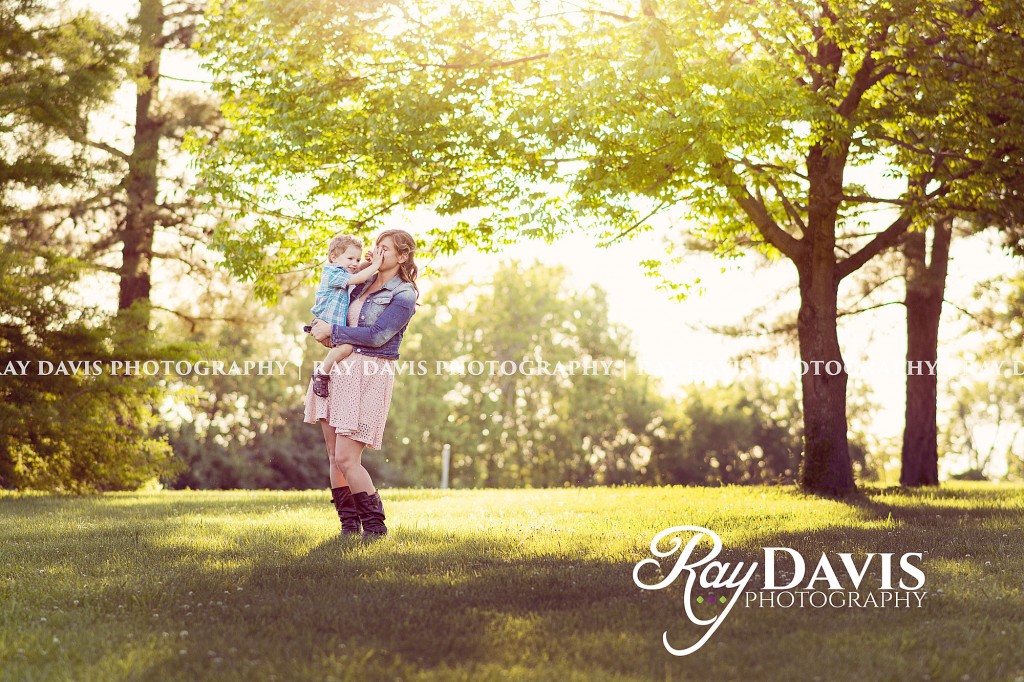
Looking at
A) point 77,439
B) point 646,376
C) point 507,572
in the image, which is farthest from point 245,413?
point 507,572

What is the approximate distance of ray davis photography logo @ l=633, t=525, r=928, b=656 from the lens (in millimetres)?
5551

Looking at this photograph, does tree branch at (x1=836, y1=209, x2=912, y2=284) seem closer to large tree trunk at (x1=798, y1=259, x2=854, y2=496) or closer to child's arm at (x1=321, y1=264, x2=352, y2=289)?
large tree trunk at (x1=798, y1=259, x2=854, y2=496)

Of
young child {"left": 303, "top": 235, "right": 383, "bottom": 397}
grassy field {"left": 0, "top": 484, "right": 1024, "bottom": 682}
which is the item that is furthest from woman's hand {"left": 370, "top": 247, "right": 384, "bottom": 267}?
grassy field {"left": 0, "top": 484, "right": 1024, "bottom": 682}

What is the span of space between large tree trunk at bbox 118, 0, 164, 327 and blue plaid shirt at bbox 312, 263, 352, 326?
42.6 feet

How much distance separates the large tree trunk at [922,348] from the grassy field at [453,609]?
9835 millimetres

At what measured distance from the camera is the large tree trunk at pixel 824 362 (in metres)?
14.4

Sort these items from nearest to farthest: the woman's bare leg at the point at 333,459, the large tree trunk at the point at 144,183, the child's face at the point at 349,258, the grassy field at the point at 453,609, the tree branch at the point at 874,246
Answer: the grassy field at the point at 453,609 < the child's face at the point at 349,258 < the woman's bare leg at the point at 333,459 < the tree branch at the point at 874,246 < the large tree trunk at the point at 144,183

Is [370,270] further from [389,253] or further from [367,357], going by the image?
[367,357]

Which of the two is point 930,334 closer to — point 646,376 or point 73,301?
point 73,301

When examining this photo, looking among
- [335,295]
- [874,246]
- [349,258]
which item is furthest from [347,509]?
[874,246]

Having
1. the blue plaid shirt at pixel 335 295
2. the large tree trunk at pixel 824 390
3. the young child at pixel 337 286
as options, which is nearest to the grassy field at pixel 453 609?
the young child at pixel 337 286

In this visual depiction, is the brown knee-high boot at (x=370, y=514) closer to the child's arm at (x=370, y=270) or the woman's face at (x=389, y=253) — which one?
the child's arm at (x=370, y=270)

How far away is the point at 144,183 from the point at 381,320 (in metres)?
14.4

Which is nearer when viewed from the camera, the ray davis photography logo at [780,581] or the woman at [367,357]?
the ray davis photography logo at [780,581]
